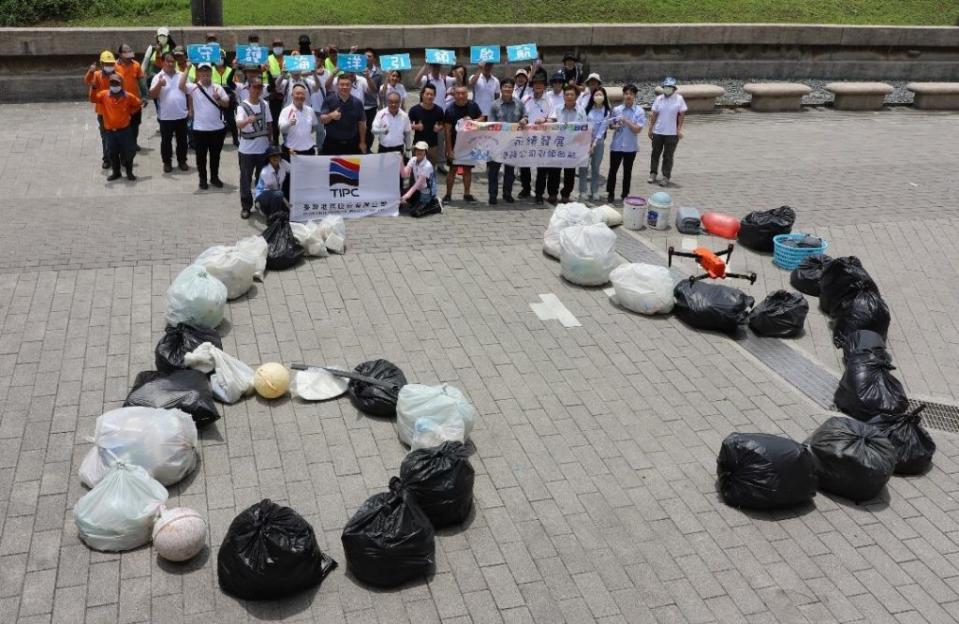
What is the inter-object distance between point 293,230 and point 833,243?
22.7 feet

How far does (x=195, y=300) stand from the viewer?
8.05 m

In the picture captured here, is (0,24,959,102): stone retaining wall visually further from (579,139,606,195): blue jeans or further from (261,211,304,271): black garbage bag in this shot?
(261,211,304,271): black garbage bag

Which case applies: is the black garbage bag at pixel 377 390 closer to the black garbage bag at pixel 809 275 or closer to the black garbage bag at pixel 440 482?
the black garbage bag at pixel 440 482

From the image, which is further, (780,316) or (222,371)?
(780,316)

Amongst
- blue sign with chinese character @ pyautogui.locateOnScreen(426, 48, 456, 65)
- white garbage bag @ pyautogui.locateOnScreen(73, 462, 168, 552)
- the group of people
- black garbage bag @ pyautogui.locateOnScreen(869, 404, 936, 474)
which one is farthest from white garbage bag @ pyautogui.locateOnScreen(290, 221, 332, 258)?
black garbage bag @ pyautogui.locateOnScreen(869, 404, 936, 474)

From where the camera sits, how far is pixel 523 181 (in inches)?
508

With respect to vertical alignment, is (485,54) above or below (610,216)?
above

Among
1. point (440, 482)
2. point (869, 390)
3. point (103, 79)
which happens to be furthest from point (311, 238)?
point (869, 390)

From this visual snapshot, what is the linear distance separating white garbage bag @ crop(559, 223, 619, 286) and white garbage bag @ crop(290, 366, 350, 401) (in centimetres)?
330

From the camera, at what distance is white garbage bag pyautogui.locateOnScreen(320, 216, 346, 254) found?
10.4 meters

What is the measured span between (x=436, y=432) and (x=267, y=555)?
5.54ft

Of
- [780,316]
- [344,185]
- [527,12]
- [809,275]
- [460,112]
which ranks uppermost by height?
[527,12]

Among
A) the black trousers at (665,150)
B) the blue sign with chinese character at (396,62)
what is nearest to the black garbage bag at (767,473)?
the black trousers at (665,150)

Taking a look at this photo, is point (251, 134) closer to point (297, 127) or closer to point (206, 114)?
point (297, 127)
